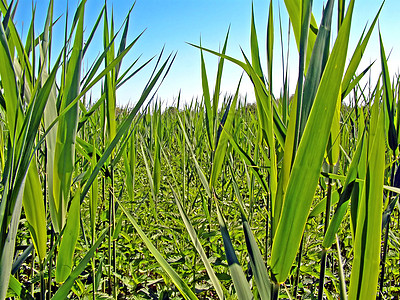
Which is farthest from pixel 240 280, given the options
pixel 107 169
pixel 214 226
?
pixel 214 226

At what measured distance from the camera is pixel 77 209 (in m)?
0.63

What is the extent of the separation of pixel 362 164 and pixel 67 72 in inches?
21.5

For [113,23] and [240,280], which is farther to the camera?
[113,23]

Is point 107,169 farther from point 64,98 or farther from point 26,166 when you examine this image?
point 26,166

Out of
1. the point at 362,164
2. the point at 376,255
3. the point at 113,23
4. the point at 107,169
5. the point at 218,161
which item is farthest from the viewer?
the point at 218,161

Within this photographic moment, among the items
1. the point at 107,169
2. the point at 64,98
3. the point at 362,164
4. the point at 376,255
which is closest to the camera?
the point at 376,255

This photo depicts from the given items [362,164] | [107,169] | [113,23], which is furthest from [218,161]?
[362,164]

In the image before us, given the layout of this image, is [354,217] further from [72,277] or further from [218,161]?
[218,161]

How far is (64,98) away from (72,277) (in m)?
0.32

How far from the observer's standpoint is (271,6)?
0.63 meters

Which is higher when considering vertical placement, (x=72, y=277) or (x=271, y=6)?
(x=271, y=6)

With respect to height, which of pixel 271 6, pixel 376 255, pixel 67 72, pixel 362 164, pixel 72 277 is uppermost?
pixel 271 6

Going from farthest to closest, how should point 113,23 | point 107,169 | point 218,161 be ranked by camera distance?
point 218,161, point 107,169, point 113,23

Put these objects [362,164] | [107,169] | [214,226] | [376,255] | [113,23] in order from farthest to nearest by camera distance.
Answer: [214,226] → [107,169] → [113,23] → [362,164] → [376,255]
